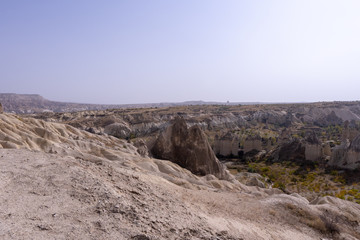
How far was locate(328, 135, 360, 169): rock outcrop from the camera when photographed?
1075 inches

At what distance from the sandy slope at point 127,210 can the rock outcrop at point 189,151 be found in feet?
23.1

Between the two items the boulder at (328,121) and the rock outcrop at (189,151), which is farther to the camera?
the boulder at (328,121)

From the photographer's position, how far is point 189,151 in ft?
58.0

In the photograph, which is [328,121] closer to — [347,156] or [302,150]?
[302,150]

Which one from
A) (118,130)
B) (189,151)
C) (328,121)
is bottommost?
(118,130)

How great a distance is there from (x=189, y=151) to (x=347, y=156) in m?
19.8

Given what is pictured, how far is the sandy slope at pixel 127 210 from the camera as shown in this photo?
15.9 ft

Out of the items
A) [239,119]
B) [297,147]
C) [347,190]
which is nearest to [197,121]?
[239,119]

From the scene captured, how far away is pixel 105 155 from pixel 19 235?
10.00 meters

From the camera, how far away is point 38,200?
5609 millimetres

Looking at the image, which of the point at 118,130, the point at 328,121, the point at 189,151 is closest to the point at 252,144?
the point at 189,151

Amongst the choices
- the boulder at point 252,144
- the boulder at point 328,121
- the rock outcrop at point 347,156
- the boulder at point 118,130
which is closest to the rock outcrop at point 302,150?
the rock outcrop at point 347,156

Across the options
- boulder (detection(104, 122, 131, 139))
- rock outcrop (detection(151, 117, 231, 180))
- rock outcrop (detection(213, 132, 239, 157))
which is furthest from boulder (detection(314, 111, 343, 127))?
rock outcrop (detection(151, 117, 231, 180))

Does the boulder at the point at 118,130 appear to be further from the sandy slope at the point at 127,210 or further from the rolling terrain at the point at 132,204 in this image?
the sandy slope at the point at 127,210
